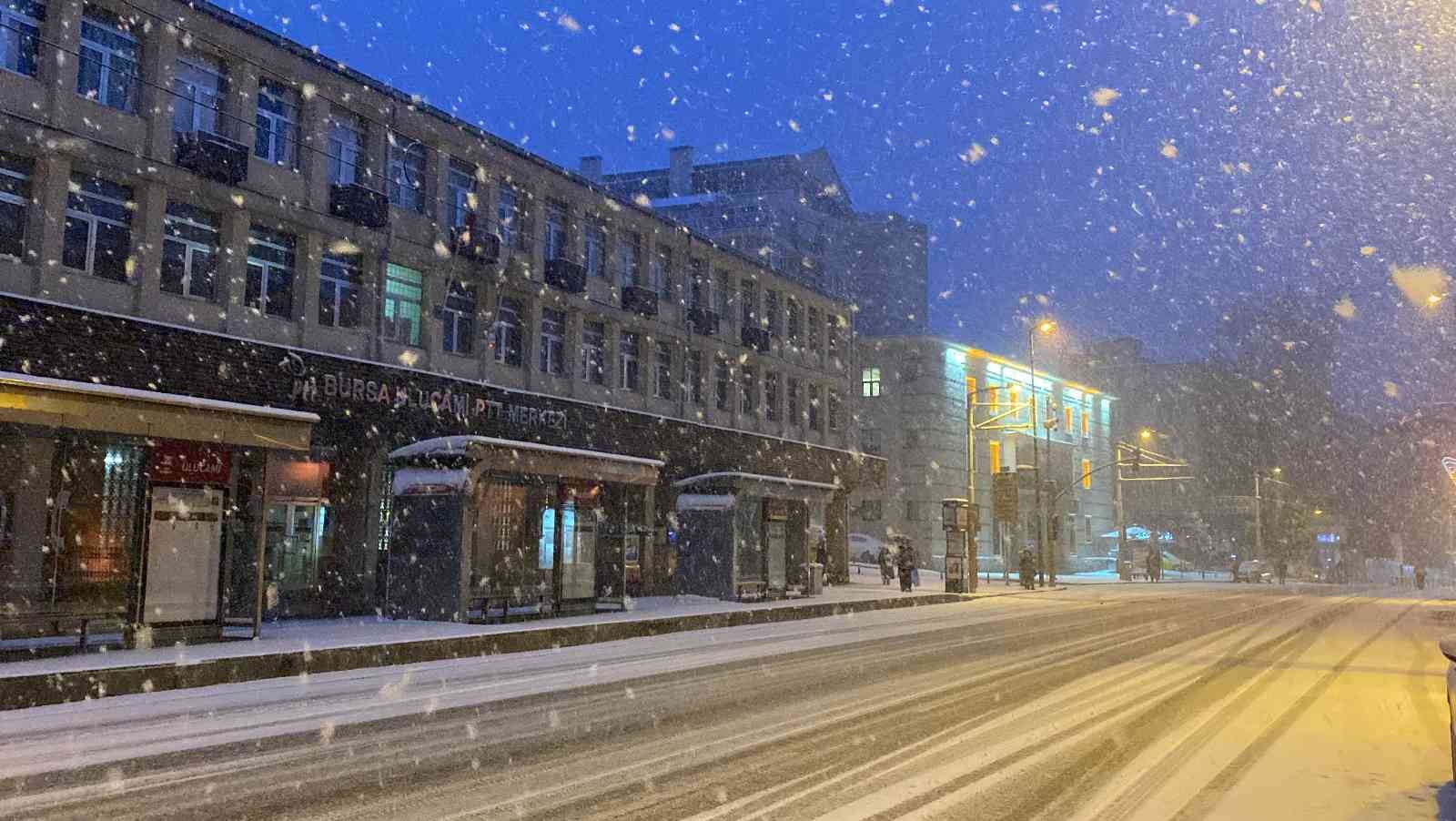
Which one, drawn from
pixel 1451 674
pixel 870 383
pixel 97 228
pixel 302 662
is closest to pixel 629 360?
pixel 97 228

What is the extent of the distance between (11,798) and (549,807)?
3427 millimetres

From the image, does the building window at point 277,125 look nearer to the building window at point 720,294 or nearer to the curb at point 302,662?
the curb at point 302,662

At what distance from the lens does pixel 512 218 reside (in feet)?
89.0

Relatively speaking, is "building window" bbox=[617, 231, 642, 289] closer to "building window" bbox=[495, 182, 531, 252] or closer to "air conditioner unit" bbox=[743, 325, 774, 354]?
"building window" bbox=[495, 182, 531, 252]

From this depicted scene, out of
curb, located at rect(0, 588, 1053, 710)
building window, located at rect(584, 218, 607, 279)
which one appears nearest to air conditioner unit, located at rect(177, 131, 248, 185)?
curb, located at rect(0, 588, 1053, 710)

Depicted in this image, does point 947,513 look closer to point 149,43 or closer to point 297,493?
point 297,493

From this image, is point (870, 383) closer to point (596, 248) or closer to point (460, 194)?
point (596, 248)

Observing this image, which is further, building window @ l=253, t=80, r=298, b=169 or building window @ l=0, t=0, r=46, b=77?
building window @ l=253, t=80, r=298, b=169

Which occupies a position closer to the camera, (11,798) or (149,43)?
(11,798)

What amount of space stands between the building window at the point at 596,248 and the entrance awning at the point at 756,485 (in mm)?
6763

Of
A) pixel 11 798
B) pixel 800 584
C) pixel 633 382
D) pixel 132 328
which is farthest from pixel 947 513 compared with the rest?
pixel 11 798

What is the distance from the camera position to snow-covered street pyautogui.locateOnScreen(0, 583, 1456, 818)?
6328 mm

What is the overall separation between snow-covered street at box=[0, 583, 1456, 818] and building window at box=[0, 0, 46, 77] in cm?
1180

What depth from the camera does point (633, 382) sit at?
3139 centimetres
